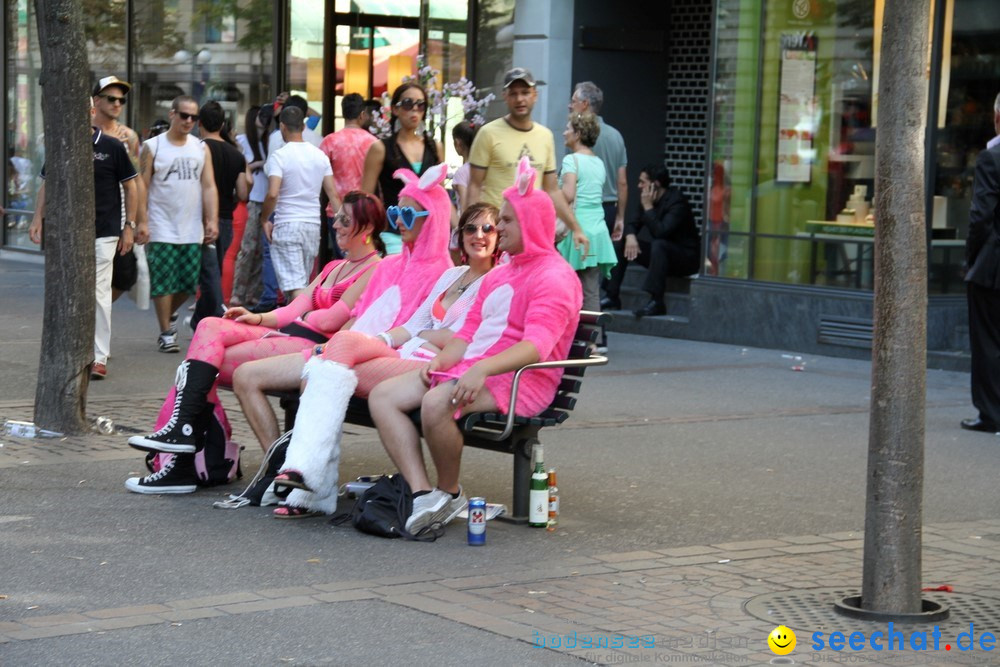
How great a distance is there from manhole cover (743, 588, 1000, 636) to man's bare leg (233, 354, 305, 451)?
8.20 ft

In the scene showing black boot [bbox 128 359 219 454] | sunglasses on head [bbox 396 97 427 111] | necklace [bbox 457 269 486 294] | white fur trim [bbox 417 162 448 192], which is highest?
sunglasses on head [bbox 396 97 427 111]

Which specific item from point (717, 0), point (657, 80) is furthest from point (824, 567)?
point (657, 80)

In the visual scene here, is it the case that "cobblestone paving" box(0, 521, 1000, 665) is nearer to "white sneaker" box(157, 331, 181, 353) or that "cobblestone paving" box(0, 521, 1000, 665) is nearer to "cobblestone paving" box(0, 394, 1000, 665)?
"cobblestone paving" box(0, 394, 1000, 665)

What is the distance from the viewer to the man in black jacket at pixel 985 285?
9.85 m

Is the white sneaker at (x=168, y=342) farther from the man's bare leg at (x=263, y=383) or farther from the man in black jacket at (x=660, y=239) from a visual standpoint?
the man's bare leg at (x=263, y=383)

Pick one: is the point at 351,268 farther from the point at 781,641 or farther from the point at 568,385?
the point at 781,641

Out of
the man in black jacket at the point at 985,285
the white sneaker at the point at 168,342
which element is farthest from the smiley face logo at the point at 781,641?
the white sneaker at the point at 168,342

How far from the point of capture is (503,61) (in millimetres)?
16781

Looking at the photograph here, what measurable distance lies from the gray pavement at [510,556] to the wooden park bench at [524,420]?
0.25 meters

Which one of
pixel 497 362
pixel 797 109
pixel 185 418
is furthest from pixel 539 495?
pixel 797 109

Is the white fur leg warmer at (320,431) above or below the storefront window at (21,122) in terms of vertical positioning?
below

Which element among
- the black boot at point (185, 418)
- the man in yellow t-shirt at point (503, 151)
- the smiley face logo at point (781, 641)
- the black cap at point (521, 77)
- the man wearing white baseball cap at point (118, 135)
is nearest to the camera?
the smiley face logo at point (781, 641)

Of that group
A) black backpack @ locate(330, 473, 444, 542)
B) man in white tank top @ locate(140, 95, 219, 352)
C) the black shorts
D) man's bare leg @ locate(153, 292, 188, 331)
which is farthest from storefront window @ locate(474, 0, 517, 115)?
black backpack @ locate(330, 473, 444, 542)

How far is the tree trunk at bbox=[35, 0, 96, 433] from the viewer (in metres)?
8.95
